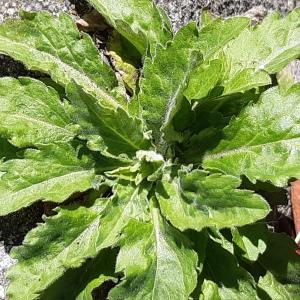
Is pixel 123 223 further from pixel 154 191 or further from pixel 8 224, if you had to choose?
pixel 8 224

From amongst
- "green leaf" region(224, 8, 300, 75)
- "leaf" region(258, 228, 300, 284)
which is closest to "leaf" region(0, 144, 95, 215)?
"green leaf" region(224, 8, 300, 75)

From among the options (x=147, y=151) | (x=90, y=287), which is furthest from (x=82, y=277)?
(x=147, y=151)

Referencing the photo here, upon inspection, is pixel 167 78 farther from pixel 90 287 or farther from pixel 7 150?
pixel 90 287

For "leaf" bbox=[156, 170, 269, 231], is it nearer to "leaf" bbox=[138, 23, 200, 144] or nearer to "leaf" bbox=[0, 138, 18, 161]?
"leaf" bbox=[138, 23, 200, 144]

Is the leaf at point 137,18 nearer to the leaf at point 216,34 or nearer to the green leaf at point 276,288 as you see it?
the leaf at point 216,34

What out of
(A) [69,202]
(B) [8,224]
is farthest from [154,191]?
(B) [8,224]
